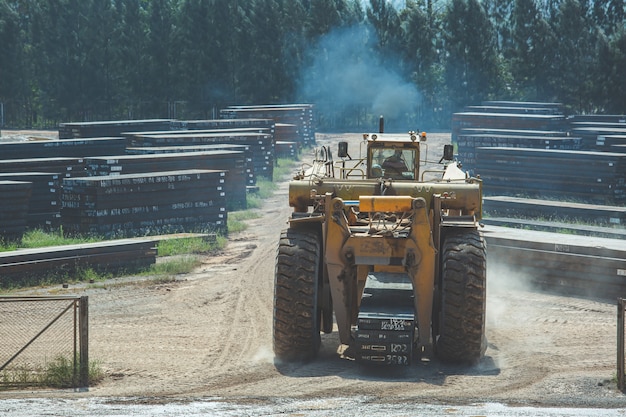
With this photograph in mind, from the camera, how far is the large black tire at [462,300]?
12625mm

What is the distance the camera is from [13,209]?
2309 centimetres

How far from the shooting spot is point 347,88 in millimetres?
65250

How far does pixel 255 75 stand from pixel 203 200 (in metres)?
38.4

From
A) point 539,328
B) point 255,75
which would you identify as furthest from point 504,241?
→ point 255,75

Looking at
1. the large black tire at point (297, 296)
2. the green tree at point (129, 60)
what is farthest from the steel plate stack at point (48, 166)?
the green tree at point (129, 60)

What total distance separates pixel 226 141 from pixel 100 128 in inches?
335

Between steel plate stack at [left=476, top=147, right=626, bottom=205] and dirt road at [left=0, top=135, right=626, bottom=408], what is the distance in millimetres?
10816

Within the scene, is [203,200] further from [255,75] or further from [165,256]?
[255,75]

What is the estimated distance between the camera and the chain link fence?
488 inches

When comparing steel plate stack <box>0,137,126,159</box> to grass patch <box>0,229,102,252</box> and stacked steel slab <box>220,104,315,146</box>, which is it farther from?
stacked steel slab <box>220,104,315,146</box>

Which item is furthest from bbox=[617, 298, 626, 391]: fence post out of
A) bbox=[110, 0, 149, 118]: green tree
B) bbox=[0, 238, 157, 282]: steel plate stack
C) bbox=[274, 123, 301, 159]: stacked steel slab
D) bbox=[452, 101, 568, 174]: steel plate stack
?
bbox=[110, 0, 149, 118]: green tree

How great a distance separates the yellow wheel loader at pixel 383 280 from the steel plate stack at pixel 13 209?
11871mm

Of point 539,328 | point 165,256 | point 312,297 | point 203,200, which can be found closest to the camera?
point 312,297

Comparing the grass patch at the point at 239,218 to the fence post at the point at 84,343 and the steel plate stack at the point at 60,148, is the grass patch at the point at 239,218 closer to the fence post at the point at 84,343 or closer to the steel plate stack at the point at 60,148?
the steel plate stack at the point at 60,148
